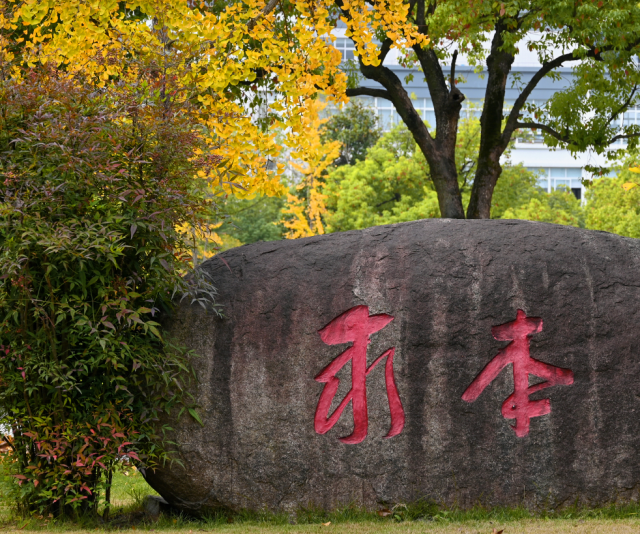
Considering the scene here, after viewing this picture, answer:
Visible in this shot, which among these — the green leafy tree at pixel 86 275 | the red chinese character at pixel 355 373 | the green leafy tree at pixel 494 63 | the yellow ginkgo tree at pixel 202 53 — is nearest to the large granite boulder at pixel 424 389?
the red chinese character at pixel 355 373

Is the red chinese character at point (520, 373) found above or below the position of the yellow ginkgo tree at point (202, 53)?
below

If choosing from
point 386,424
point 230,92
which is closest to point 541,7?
point 230,92

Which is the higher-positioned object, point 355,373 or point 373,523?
point 355,373

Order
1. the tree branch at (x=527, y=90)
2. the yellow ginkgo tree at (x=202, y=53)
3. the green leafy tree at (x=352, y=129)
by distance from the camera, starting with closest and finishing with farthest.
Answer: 1. the yellow ginkgo tree at (x=202, y=53)
2. the tree branch at (x=527, y=90)
3. the green leafy tree at (x=352, y=129)

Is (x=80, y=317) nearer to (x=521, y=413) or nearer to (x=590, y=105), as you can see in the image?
(x=521, y=413)

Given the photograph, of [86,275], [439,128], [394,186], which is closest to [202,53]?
[86,275]

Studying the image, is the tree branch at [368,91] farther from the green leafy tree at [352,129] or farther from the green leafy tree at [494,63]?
the green leafy tree at [352,129]

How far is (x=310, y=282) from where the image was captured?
5422 millimetres

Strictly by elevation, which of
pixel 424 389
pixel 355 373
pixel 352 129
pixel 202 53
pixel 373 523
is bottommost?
pixel 373 523

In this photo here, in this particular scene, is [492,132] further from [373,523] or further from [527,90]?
[373,523]

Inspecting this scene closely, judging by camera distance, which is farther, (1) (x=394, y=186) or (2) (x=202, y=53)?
(1) (x=394, y=186)

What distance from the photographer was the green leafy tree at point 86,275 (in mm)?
4816

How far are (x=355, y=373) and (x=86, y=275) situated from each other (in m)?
2.04

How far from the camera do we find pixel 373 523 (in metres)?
5.00
